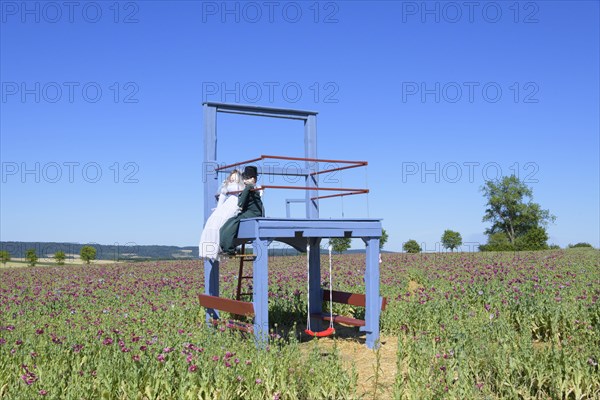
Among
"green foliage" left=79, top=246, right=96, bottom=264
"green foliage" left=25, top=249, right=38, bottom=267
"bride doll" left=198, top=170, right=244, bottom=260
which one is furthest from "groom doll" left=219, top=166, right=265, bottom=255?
"green foliage" left=25, top=249, right=38, bottom=267

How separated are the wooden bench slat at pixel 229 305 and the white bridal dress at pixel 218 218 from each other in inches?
27.1

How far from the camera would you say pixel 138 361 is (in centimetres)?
656

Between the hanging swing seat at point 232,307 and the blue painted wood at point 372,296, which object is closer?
the hanging swing seat at point 232,307

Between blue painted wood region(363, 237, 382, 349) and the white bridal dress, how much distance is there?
7.10ft

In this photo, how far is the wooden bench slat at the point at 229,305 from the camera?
27.8 ft

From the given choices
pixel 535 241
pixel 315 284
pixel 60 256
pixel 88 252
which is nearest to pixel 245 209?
pixel 315 284

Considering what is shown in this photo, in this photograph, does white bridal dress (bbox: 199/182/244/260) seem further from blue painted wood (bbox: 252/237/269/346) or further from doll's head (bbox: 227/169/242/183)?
blue painted wood (bbox: 252/237/269/346)

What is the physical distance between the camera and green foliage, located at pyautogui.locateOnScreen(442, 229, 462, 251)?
70875mm

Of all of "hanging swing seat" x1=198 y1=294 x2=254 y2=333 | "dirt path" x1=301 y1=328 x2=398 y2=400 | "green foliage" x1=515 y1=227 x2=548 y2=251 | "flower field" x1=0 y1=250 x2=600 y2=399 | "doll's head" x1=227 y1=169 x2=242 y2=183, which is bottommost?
"dirt path" x1=301 y1=328 x2=398 y2=400

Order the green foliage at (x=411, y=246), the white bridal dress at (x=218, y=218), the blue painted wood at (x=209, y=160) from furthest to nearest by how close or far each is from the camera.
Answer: the green foliage at (x=411, y=246), the blue painted wood at (x=209, y=160), the white bridal dress at (x=218, y=218)

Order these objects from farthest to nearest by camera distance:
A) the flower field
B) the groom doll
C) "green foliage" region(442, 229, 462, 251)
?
"green foliage" region(442, 229, 462, 251)
the groom doll
the flower field

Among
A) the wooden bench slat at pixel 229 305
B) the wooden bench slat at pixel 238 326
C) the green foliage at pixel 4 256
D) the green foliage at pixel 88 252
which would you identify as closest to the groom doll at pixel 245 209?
the wooden bench slat at pixel 229 305

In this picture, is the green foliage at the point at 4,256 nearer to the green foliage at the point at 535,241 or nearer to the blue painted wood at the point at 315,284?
the blue painted wood at the point at 315,284

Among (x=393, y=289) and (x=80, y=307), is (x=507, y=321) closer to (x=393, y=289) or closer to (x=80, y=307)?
(x=393, y=289)
